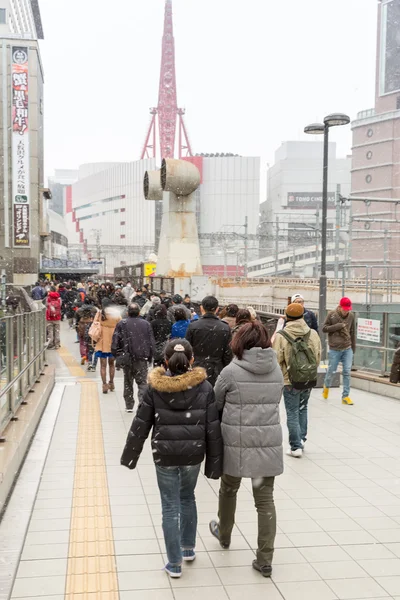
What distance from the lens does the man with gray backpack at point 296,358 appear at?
247 inches

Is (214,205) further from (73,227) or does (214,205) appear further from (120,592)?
(120,592)

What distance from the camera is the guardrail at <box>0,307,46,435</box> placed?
20.1 feet

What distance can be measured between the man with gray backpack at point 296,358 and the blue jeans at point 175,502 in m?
2.45

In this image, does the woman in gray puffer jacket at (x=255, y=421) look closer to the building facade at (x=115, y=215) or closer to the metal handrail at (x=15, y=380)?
the metal handrail at (x=15, y=380)

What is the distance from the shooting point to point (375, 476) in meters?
6.15

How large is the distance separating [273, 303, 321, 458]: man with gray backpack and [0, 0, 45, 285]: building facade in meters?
38.9

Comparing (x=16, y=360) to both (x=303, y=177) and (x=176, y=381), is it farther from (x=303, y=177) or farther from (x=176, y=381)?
(x=303, y=177)

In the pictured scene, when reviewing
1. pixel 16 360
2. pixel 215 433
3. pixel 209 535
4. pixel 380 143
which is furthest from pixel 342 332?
pixel 380 143

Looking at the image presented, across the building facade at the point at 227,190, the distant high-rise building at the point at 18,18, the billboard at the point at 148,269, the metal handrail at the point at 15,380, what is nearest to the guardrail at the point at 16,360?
the metal handrail at the point at 15,380

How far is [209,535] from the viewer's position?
4645mm

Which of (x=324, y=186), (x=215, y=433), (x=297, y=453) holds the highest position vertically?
(x=324, y=186)

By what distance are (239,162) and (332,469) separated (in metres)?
86.0

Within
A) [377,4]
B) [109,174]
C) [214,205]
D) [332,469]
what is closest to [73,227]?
[109,174]

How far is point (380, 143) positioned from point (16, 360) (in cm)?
6484
